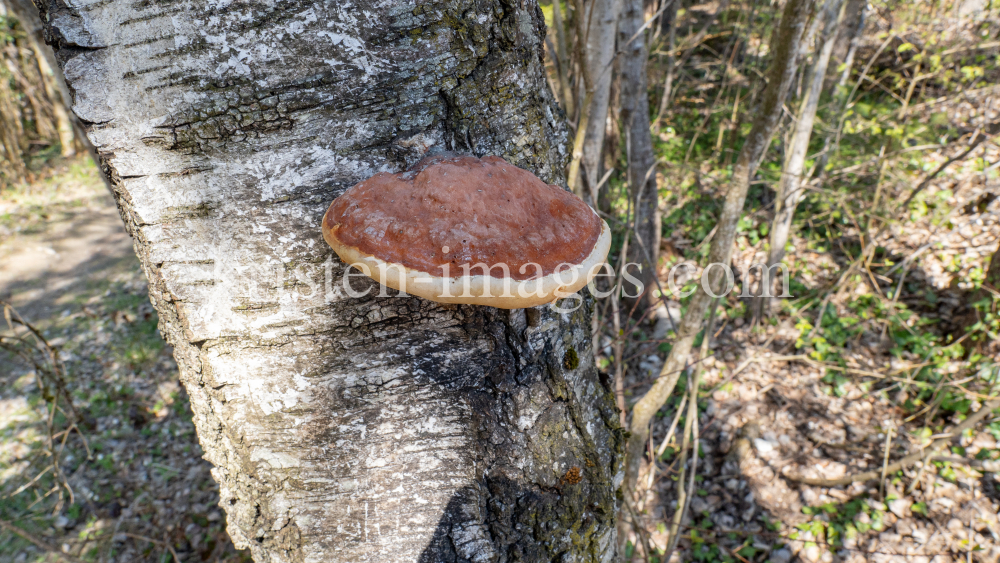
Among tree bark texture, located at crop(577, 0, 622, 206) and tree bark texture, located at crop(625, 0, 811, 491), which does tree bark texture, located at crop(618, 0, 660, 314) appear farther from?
tree bark texture, located at crop(625, 0, 811, 491)

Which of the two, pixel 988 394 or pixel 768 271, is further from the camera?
pixel 768 271

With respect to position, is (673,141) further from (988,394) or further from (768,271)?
(988,394)

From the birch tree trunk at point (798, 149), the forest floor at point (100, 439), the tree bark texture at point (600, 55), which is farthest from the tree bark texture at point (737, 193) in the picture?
the forest floor at point (100, 439)

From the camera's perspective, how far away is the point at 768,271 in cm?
604

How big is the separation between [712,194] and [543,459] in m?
7.68

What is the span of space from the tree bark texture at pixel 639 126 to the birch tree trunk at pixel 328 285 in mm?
3610

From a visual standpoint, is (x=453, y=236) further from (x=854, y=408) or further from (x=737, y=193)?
(x=854, y=408)

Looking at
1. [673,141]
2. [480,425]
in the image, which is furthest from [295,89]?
[673,141]

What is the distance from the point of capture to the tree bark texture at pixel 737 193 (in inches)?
111

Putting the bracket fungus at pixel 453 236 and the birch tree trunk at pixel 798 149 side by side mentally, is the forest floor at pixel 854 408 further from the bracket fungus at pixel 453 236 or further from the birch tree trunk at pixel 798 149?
the bracket fungus at pixel 453 236

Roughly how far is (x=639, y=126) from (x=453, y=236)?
17.6 ft

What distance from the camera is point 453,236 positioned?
1.12 meters

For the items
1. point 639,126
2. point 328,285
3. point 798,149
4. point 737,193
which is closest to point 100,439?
point 328,285

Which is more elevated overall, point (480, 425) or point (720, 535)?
point (480, 425)
